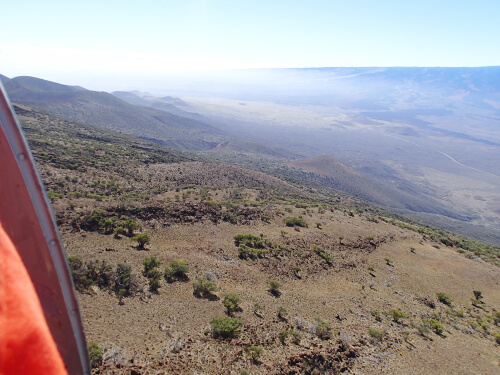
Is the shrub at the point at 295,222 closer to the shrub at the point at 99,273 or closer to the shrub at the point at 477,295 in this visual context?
the shrub at the point at 477,295

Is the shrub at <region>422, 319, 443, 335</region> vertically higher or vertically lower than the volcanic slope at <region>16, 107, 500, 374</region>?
lower

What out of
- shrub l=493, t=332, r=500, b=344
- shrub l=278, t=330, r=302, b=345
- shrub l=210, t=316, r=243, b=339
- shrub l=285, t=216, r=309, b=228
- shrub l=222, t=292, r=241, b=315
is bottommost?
shrub l=493, t=332, r=500, b=344

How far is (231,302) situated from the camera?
10.4 meters

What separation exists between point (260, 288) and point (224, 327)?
409 cm

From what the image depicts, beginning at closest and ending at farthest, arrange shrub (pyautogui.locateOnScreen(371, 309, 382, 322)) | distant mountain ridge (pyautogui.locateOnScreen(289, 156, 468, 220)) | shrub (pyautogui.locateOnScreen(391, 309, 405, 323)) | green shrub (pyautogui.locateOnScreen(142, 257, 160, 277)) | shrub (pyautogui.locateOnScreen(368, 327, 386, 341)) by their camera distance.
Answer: shrub (pyautogui.locateOnScreen(368, 327, 386, 341))
green shrub (pyautogui.locateOnScreen(142, 257, 160, 277))
shrub (pyautogui.locateOnScreen(371, 309, 382, 322))
shrub (pyautogui.locateOnScreen(391, 309, 405, 323))
distant mountain ridge (pyautogui.locateOnScreen(289, 156, 468, 220))

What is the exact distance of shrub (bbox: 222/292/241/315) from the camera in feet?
33.2

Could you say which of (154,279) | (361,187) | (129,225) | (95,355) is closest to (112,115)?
(361,187)

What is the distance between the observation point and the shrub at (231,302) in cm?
1011

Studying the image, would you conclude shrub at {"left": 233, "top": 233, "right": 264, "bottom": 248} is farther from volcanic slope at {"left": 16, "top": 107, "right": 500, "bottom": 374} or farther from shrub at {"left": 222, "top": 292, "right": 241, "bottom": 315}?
shrub at {"left": 222, "top": 292, "right": 241, "bottom": 315}

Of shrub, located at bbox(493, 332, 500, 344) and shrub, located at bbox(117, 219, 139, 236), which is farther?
shrub, located at bbox(117, 219, 139, 236)

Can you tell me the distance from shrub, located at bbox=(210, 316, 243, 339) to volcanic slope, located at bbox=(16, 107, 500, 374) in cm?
4

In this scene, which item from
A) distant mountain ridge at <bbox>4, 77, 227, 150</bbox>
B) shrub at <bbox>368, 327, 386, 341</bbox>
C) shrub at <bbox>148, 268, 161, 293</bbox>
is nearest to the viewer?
shrub at <bbox>368, 327, 386, 341</bbox>

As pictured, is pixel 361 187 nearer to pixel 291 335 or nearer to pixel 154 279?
pixel 291 335

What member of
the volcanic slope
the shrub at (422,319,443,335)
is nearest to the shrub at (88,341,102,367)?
the volcanic slope
